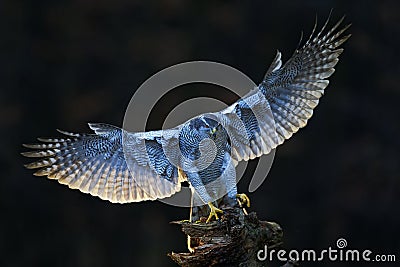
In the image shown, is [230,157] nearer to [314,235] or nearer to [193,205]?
[193,205]

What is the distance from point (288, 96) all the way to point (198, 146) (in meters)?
0.29

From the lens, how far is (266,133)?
1.53 m

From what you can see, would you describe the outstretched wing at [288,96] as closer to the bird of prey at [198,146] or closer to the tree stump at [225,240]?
the bird of prey at [198,146]

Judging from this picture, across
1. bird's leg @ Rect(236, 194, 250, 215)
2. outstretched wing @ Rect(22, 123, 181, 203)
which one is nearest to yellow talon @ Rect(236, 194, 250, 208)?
bird's leg @ Rect(236, 194, 250, 215)

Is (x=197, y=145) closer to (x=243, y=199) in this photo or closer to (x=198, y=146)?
(x=198, y=146)

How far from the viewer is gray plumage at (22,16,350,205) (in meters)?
1.42

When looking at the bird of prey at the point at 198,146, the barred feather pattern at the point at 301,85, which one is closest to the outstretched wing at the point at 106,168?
the bird of prey at the point at 198,146

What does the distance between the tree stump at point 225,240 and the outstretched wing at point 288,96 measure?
18 cm

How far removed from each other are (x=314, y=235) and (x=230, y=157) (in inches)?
44.4

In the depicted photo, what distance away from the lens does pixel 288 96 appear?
5.11ft

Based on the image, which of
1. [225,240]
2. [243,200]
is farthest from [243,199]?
[225,240]

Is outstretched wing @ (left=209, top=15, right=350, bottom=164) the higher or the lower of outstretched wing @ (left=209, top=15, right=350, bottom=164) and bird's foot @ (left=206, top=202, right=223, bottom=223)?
the higher

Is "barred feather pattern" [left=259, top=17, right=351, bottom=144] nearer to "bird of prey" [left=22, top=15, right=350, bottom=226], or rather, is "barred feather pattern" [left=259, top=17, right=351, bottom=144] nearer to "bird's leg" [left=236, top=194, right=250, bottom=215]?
"bird of prey" [left=22, top=15, right=350, bottom=226]

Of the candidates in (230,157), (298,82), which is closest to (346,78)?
(298,82)
